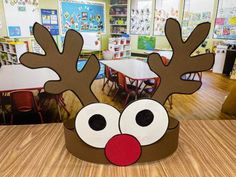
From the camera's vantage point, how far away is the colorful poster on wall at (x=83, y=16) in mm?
7246

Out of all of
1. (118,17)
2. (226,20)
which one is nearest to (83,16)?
(118,17)

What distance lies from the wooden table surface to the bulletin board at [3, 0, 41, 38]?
5860 millimetres

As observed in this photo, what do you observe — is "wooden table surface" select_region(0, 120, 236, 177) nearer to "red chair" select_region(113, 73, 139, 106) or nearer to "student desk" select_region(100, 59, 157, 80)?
"student desk" select_region(100, 59, 157, 80)

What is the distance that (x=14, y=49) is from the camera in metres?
5.35

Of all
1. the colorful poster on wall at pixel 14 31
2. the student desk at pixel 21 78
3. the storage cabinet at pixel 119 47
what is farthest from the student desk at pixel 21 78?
the storage cabinet at pixel 119 47

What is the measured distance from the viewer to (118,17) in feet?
27.4

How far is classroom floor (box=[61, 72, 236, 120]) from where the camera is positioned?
3.37 metres

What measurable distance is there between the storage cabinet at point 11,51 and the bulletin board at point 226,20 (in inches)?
225

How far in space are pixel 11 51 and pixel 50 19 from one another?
1.97 meters

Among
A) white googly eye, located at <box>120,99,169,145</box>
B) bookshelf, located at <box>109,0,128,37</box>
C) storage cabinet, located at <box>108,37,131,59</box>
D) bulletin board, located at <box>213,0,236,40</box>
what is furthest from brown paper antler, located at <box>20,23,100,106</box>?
bookshelf, located at <box>109,0,128,37</box>

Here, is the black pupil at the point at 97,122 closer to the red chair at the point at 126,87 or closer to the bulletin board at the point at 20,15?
the red chair at the point at 126,87

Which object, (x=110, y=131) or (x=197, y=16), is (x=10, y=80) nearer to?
(x=110, y=131)

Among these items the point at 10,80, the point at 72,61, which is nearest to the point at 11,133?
the point at 72,61

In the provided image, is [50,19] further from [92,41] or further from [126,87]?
[126,87]
